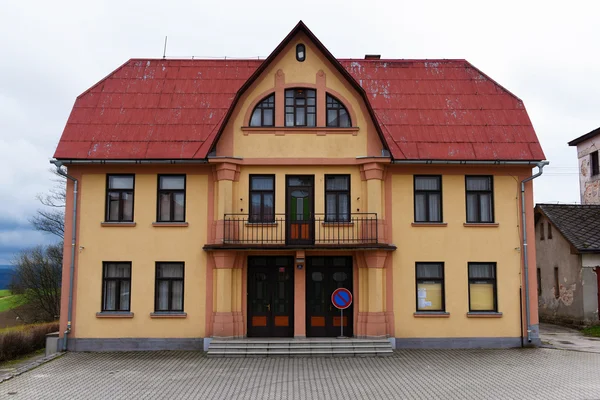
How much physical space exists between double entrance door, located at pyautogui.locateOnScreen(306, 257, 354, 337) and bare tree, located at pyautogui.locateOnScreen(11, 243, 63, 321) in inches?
890

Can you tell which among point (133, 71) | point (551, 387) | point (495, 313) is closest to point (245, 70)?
point (133, 71)

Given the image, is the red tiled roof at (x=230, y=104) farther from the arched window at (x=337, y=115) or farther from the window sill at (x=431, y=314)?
the window sill at (x=431, y=314)

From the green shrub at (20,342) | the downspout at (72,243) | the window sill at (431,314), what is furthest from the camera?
the window sill at (431,314)

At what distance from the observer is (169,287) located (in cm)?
1781

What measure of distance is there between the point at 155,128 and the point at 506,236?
11.9 meters

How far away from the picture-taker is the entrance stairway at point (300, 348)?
54.0 feet

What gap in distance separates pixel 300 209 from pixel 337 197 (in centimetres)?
126

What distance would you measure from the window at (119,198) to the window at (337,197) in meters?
6.32

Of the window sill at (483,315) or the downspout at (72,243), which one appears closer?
the downspout at (72,243)

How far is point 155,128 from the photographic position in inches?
729

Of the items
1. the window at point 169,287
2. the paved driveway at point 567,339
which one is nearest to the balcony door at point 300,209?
the window at point 169,287

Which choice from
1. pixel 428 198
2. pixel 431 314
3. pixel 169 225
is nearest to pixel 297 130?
pixel 428 198

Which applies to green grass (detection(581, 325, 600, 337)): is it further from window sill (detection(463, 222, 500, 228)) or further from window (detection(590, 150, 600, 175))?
window (detection(590, 150, 600, 175))

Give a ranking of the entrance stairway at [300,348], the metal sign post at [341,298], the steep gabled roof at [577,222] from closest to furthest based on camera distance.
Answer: the entrance stairway at [300,348] < the metal sign post at [341,298] < the steep gabled roof at [577,222]
